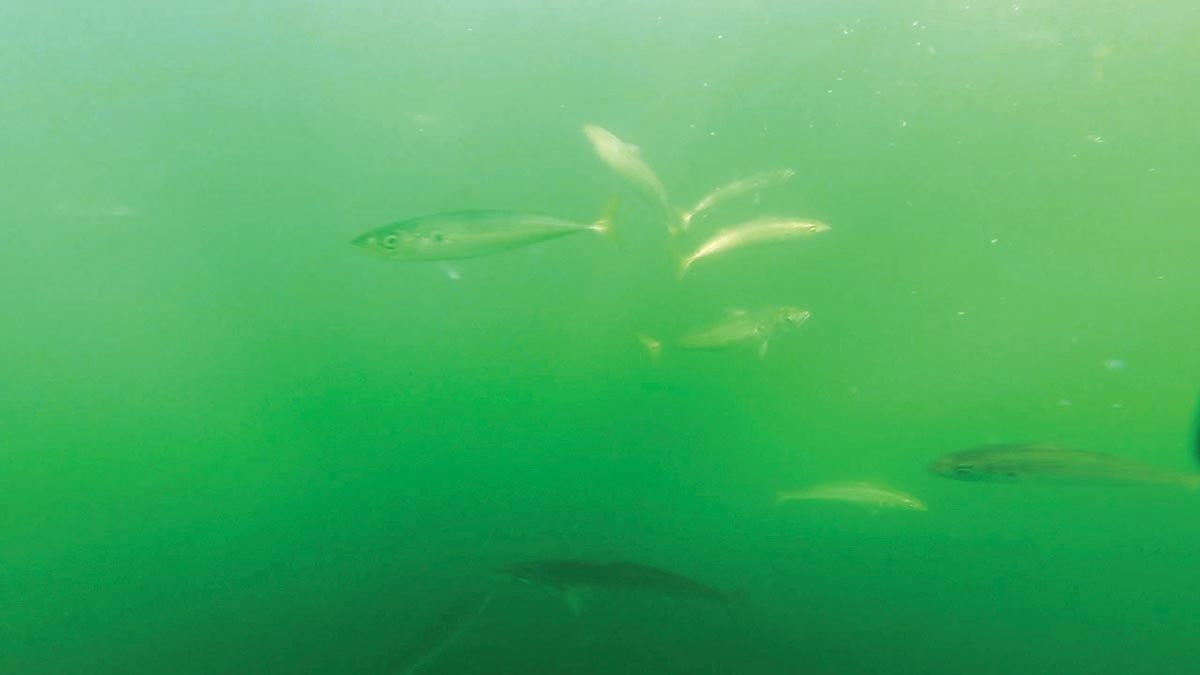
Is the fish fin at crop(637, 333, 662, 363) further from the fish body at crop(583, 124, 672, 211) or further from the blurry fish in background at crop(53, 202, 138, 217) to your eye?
the blurry fish in background at crop(53, 202, 138, 217)

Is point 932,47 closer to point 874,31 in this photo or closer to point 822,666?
point 874,31

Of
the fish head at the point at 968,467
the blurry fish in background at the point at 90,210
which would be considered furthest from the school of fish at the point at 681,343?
the blurry fish in background at the point at 90,210

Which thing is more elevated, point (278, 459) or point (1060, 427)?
point (1060, 427)

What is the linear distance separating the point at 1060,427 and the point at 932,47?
5.30 ft

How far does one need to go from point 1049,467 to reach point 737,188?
1330mm

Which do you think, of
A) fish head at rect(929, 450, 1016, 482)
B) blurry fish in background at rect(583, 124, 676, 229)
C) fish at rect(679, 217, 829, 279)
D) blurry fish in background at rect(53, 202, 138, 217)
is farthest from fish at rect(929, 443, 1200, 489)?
blurry fish in background at rect(53, 202, 138, 217)

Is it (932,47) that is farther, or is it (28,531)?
(28,531)

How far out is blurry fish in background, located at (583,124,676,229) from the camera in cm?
226

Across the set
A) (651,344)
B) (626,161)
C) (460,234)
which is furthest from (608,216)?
(651,344)

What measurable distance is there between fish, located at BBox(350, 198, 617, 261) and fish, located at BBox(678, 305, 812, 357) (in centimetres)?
56

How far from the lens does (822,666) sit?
274 centimetres

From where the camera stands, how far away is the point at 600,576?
2.46 meters

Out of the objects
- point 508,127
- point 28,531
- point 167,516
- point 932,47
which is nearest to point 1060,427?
point 932,47

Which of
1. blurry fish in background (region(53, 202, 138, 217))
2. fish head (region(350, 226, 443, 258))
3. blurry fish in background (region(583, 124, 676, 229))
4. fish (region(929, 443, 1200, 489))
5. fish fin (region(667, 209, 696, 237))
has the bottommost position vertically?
fish (region(929, 443, 1200, 489))
